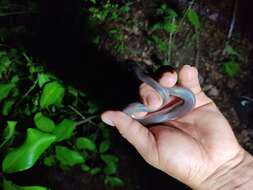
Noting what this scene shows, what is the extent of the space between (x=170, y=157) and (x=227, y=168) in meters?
0.39

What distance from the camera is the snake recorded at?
2.55 metres

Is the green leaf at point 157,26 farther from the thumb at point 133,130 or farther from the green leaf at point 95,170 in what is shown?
the thumb at point 133,130

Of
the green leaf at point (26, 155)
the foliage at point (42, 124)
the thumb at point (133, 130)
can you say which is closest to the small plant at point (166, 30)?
the foliage at point (42, 124)

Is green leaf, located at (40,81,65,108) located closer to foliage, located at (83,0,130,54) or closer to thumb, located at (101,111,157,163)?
thumb, located at (101,111,157,163)

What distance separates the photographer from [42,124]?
243 cm

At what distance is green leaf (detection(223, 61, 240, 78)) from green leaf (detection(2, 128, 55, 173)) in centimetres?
322

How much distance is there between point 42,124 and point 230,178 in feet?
3.86

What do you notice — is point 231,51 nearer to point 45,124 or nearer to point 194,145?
point 194,145

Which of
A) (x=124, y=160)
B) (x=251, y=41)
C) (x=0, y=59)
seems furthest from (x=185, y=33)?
(x=0, y=59)

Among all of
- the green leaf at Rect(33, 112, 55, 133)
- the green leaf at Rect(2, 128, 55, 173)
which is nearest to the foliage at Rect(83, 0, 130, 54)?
the green leaf at Rect(33, 112, 55, 133)

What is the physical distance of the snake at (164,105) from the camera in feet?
8.37

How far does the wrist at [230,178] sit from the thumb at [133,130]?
0.38 meters

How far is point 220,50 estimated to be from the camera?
4.83m

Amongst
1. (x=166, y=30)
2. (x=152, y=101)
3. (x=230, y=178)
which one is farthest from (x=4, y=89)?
(x=166, y=30)
